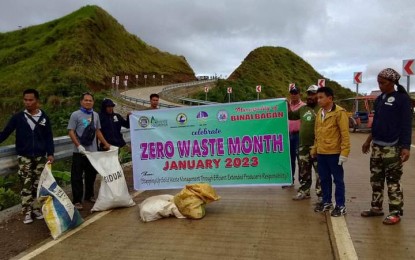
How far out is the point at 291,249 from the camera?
429 centimetres

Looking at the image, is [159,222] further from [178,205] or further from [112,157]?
[112,157]

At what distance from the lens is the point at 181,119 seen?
6695 mm

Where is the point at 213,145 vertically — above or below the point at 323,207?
above

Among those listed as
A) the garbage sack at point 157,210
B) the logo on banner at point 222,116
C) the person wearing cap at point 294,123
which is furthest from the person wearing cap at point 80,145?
the person wearing cap at point 294,123

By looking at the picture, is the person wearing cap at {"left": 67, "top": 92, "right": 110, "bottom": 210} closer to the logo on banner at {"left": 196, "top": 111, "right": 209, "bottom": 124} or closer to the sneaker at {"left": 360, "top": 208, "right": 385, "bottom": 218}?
the logo on banner at {"left": 196, "top": 111, "right": 209, "bottom": 124}

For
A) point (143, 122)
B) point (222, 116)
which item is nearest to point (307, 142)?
point (222, 116)

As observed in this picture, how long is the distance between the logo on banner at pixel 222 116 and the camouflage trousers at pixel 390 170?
7.36 ft

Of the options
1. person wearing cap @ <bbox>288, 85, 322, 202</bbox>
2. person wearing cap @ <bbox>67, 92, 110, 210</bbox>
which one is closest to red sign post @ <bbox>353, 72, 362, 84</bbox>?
person wearing cap @ <bbox>288, 85, 322, 202</bbox>

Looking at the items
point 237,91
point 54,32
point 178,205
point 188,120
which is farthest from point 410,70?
point 54,32

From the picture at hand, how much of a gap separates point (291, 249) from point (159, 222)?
1.88 m

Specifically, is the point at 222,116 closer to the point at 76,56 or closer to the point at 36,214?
the point at 36,214

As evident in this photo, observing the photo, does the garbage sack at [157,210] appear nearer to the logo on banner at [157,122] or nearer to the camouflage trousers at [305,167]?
the logo on banner at [157,122]

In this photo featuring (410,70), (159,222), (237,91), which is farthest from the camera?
(237,91)

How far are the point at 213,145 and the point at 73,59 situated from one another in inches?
1824
